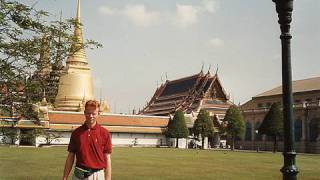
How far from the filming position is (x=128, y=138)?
70.8 meters

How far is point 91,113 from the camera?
231 inches

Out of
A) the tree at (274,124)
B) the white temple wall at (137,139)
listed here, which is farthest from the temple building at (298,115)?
the white temple wall at (137,139)

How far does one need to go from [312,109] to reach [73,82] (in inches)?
1612

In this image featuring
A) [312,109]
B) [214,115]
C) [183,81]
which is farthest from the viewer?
[183,81]

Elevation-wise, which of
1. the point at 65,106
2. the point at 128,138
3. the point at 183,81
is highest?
the point at 183,81

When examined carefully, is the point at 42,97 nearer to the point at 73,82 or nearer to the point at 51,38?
the point at 51,38

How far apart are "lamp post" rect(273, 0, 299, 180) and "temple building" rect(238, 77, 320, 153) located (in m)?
57.4

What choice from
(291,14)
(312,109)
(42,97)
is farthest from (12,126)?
(312,109)

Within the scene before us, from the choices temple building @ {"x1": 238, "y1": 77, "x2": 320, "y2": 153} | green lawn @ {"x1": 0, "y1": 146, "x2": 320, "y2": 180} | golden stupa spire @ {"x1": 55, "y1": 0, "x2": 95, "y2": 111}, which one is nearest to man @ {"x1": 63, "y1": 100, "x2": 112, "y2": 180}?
green lawn @ {"x1": 0, "y1": 146, "x2": 320, "y2": 180}

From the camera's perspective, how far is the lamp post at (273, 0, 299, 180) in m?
5.68

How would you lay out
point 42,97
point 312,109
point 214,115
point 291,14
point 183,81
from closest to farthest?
point 291,14 → point 42,97 → point 312,109 → point 214,115 → point 183,81

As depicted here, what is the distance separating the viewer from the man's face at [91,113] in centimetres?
585

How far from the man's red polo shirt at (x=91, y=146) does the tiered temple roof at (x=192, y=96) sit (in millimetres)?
75913

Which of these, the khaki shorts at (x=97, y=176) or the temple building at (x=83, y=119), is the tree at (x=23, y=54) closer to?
the khaki shorts at (x=97, y=176)
